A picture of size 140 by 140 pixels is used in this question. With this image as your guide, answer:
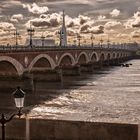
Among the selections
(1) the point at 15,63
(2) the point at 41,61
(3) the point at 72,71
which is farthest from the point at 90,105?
(3) the point at 72,71

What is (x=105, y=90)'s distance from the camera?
183ft

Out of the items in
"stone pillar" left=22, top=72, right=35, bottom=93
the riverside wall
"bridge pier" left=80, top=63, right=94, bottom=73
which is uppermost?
the riverside wall

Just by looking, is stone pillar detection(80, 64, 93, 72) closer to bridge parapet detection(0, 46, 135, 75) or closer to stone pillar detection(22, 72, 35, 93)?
bridge parapet detection(0, 46, 135, 75)

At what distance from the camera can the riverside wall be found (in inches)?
627

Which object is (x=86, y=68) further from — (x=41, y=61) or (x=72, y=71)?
(x=41, y=61)

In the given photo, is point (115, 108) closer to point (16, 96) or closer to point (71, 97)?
point (71, 97)

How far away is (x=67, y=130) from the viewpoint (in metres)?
16.8

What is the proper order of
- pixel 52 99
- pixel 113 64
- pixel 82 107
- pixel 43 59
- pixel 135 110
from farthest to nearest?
pixel 113 64
pixel 43 59
pixel 52 99
pixel 82 107
pixel 135 110

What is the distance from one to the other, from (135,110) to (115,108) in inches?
85.8

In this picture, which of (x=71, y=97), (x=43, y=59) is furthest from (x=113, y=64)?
(x=71, y=97)

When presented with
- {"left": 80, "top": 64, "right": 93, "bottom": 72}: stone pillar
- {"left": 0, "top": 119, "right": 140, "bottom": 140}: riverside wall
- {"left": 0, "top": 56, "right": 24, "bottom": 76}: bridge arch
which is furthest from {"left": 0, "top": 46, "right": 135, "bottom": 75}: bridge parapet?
{"left": 0, "top": 119, "right": 140, "bottom": 140}: riverside wall

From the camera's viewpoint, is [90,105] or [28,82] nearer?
[90,105]

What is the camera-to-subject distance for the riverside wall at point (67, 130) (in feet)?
52.2

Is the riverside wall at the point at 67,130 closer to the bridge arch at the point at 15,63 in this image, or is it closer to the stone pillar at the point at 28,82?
the bridge arch at the point at 15,63
